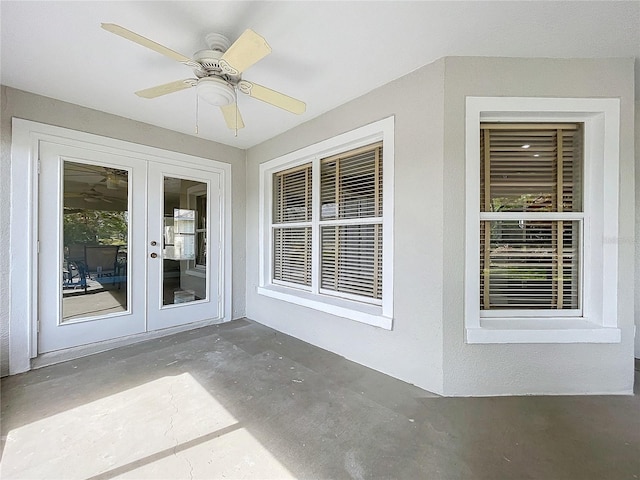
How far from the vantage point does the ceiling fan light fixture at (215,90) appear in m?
1.81

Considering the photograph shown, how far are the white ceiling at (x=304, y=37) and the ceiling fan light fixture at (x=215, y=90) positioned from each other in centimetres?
31

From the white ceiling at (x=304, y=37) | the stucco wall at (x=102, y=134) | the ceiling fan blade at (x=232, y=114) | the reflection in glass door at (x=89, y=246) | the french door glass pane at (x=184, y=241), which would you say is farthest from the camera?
the french door glass pane at (x=184, y=241)

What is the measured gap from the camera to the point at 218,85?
1817 mm

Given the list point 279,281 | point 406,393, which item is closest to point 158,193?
point 279,281

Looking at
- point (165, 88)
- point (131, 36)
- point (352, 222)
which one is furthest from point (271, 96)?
point (352, 222)

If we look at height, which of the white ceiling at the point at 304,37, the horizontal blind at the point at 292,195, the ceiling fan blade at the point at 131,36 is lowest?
the horizontal blind at the point at 292,195

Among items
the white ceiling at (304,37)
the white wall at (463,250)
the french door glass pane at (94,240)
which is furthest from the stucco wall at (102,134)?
the white wall at (463,250)

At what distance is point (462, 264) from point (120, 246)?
136 inches

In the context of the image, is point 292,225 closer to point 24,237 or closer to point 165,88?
point 165,88

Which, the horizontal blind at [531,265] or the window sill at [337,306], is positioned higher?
the horizontal blind at [531,265]

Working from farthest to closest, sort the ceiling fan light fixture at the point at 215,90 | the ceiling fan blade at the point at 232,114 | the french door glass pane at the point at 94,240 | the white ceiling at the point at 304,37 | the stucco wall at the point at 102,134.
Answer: the french door glass pane at the point at 94,240, the stucco wall at the point at 102,134, the ceiling fan blade at the point at 232,114, the ceiling fan light fixture at the point at 215,90, the white ceiling at the point at 304,37

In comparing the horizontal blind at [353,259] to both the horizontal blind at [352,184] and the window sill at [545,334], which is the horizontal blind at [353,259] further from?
the window sill at [545,334]

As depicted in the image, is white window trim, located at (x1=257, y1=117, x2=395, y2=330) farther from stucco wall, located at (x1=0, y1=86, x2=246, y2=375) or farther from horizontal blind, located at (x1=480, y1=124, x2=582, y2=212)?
horizontal blind, located at (x1=480, y1=124, x2=582, y2=212)

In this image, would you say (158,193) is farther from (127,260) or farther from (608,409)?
(608,409)
